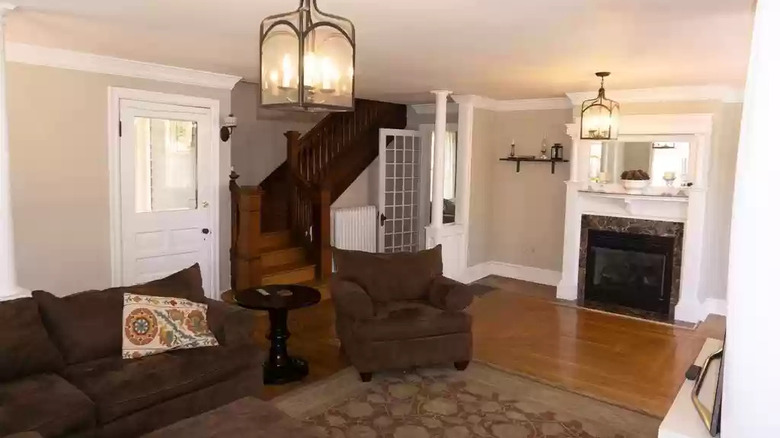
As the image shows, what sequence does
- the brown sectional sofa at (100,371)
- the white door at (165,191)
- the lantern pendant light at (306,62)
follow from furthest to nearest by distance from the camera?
the white door at (165,191) → the brown sectional sofa at (100,371) → the lantern pendant light at (306,62)

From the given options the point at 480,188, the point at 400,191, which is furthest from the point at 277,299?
the point at 400,191

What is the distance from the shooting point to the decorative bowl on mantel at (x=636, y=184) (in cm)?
627

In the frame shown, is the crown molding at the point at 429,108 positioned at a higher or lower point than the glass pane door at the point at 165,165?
higher

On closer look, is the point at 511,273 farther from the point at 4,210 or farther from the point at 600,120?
the point at 4,210

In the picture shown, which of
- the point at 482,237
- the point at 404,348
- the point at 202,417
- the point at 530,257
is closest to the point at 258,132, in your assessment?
the point at 482,237

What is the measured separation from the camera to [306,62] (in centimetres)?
178

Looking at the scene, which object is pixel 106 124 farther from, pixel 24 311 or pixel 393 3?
pixel 393 3

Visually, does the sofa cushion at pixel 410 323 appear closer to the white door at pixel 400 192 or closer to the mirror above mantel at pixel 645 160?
the mirror above mantel at pixel 645 160

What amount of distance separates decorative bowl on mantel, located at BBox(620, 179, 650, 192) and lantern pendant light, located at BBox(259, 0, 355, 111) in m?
5.15

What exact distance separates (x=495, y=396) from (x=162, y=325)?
224 cm

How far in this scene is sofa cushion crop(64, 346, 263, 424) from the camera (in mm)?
2920

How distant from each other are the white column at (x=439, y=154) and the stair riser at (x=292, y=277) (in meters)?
1.61

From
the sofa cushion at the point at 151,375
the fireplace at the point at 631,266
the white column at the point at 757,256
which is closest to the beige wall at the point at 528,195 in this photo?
the fireplace at the point at 631,266

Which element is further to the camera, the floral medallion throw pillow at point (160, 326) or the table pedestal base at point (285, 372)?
the table pedestal base at point (285, 372)
